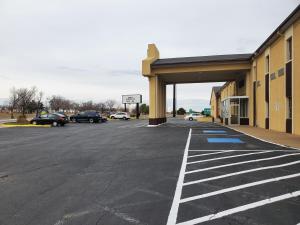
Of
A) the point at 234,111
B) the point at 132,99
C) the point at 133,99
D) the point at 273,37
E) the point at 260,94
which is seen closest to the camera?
the point at 273,37

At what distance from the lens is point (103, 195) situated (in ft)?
16.6

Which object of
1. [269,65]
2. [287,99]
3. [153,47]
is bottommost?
[287,99]

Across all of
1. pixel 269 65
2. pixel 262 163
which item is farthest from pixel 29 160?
pixel 269 65

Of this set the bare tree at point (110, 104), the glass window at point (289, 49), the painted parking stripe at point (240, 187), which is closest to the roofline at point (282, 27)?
the glass window at point (289, 49)

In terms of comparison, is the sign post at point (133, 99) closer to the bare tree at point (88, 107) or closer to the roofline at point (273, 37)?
the roofline at point (273, 37)

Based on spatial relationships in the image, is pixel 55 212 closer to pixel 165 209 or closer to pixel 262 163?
pixel 165 209

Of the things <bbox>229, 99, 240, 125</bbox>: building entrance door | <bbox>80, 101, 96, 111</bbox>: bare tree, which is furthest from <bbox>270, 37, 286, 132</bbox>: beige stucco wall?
<bbox>80, 101, 96, 111</bbox>: bare tree

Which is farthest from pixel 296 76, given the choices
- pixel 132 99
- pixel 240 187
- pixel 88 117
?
pixel 132 99

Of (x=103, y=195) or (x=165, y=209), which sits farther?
(x=103, y=195)

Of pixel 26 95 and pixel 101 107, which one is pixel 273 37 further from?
pixel 101 107

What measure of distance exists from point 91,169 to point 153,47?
22.1 m

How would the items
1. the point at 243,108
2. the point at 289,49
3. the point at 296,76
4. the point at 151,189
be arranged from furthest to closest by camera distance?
the point at 243,108 → the point at 289,49 → the point at 296,76 → the point at 151,189

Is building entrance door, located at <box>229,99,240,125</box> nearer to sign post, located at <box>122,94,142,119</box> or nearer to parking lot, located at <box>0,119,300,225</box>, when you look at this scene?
parking lot, located at <box>0,119,300,225</box>

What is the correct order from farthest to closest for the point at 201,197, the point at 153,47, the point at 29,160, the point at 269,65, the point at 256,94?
the point at 153,47 → the point at 256,94 → the point at 269,65 → the point at 29,160 → the point at 201,197
